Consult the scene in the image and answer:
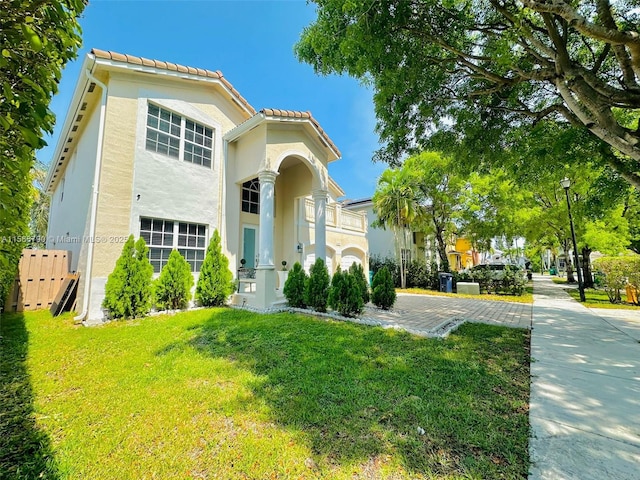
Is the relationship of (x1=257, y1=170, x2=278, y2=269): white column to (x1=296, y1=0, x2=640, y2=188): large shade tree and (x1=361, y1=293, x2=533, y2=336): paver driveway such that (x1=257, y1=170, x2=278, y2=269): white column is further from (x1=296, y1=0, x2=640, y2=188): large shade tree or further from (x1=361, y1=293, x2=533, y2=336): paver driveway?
(x1=296, y1=0, x2=640, y2=188): large shade tree

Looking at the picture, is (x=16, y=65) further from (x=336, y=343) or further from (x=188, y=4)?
(x=188, y=4)

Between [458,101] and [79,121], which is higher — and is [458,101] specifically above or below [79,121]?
below

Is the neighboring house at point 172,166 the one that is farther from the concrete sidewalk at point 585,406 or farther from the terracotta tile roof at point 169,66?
the concrete sidewalk at point 585,406

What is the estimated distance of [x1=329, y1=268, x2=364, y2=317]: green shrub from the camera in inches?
324

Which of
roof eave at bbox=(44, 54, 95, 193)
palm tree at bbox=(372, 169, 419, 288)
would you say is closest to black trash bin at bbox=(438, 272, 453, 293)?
palm tree at bbox=(372, 169, 419, 288)

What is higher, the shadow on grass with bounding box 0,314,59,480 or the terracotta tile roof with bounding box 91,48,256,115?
the terracotta tile roof with bounding box 91,48,256,115

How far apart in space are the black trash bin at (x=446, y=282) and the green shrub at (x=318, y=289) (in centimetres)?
1297

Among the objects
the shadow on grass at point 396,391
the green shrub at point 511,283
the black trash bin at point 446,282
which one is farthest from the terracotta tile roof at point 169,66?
the green shrub at point 511,283

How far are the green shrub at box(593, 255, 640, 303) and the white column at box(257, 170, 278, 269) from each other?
14.7 meters

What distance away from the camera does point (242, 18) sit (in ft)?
32.2

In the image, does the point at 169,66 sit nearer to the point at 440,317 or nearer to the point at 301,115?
the point at 301,115

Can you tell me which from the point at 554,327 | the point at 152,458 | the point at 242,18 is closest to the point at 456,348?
the point at 554,327

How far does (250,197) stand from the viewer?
1291cm

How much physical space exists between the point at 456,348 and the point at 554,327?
4.19m
